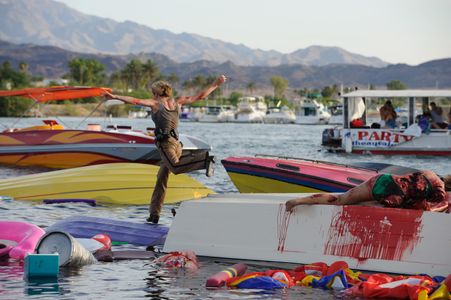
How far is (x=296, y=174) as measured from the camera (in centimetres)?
1526

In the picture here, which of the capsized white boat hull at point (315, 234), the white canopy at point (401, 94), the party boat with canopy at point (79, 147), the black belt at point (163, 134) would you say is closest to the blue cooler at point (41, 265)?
the capsized white boat hull at point (315, 234)

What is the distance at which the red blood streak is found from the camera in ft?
32.2

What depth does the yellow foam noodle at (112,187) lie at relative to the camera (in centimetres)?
1750

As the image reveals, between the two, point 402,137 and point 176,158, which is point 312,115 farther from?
point 176,158

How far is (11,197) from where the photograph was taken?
17.6 metres

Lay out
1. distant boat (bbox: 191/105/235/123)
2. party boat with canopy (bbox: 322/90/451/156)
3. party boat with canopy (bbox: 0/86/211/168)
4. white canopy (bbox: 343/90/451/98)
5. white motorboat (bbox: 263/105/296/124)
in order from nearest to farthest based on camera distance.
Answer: party boat with canopy (bbox: 0/86/211/168) → white canopy (bbox: 343/90/451/98) → party boat with canopy (bbox: 322/90/451/156) → white motorboat (bbox: 263/105/296/124) → distant boat (bbox: 191/105/235/123)

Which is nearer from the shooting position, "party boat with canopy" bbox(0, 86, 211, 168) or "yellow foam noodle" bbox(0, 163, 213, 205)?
"yellow foam noodle" bbox(0, 163, 213, 205)

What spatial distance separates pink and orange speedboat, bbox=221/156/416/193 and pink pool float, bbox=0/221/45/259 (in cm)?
482

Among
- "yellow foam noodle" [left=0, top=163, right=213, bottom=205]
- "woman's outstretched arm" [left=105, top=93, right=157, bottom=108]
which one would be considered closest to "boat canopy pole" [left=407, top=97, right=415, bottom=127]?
"yellow foam noodle" [left=0, top=163, right=213, bottom=205]

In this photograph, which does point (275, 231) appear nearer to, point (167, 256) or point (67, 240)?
point (167, 256)

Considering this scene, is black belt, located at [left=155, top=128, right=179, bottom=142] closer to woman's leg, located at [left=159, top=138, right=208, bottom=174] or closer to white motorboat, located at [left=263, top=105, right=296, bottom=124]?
woman's leg, located at [left=159, top=138, right=208, bottom=174]

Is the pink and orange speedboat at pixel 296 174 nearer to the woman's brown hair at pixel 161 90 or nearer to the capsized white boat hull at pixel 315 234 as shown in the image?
the woman's brown hair at pixel 161 90

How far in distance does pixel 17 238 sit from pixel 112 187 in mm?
5969

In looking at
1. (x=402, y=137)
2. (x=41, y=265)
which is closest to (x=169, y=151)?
(x=41, y=265)
